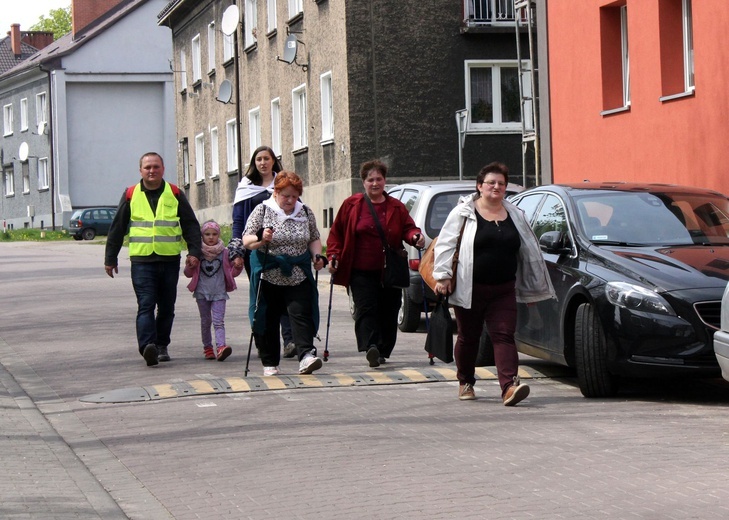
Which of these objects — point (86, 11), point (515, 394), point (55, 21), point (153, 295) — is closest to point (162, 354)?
point (153, 295)

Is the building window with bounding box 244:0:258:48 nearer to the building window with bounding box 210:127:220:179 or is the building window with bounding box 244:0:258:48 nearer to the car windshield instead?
the building window with bounding box 210:127:220:179

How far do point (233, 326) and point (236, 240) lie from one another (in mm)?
4375

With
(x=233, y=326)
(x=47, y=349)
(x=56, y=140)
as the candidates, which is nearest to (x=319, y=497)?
(x=47, y=349)

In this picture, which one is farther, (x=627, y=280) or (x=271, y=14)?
(x=271, y=14)

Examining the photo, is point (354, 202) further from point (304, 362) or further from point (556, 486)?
point (556, 486)

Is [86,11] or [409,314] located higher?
[86,11]

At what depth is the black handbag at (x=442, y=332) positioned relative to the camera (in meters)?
9.86

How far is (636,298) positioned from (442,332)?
1535 mm

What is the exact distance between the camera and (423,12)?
101 feet

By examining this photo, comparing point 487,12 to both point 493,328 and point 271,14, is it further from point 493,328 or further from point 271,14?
point 493,328

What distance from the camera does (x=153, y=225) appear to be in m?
12.2

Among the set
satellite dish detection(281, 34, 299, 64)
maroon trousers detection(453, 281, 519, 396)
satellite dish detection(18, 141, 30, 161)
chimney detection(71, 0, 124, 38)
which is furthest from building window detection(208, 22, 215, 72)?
maroon trousers detection(453, 281, 519, 396)

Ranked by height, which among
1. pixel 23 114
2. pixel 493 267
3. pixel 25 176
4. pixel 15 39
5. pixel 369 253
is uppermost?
pixel 15 39

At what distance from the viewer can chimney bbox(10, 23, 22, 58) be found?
8025cm
